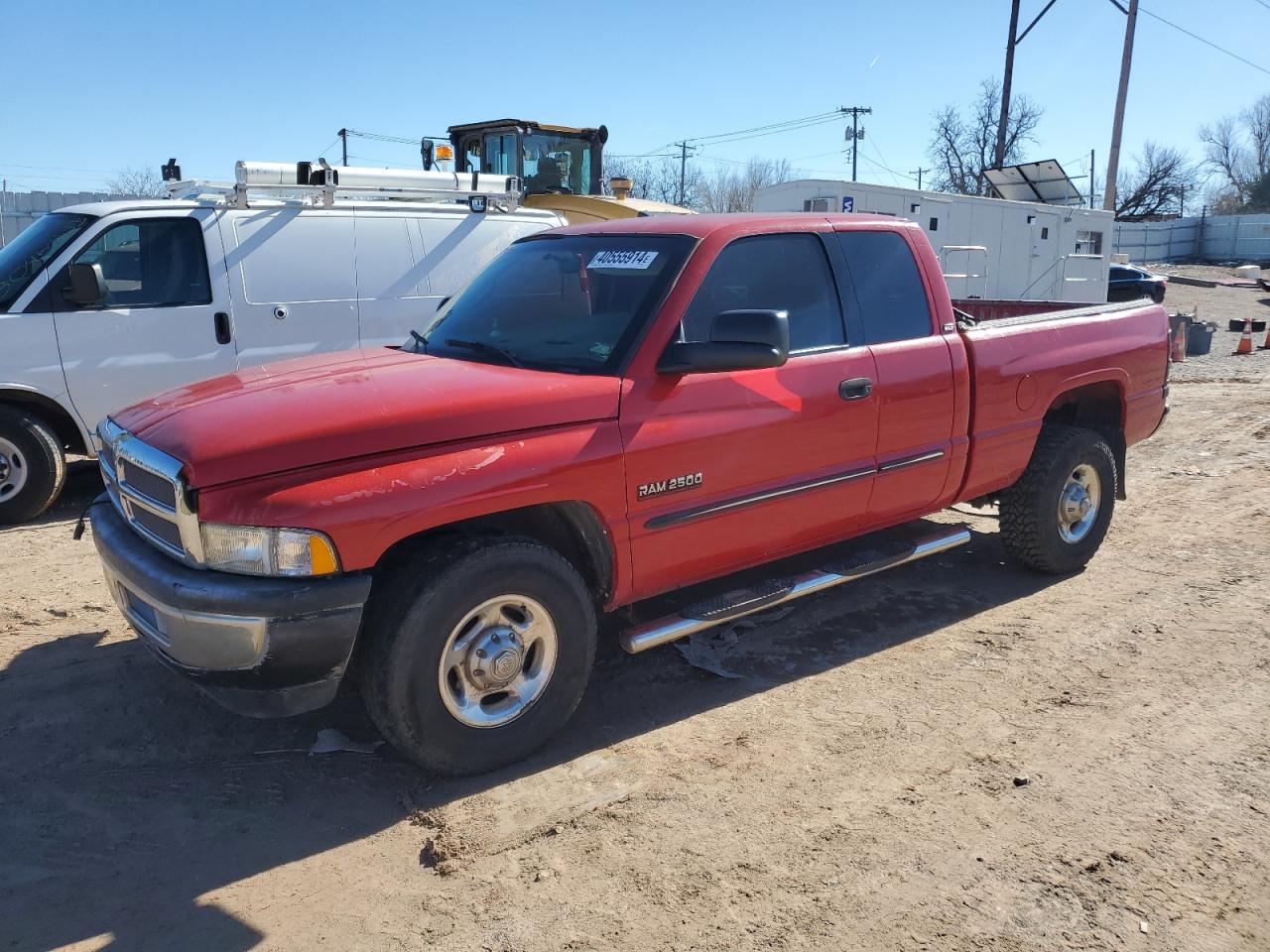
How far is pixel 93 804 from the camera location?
3.36 m

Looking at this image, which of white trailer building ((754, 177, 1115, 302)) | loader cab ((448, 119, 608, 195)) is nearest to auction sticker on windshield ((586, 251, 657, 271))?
loader cab ((448, 119, 608, 195))

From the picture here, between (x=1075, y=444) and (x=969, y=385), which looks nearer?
(x=969, y=385)

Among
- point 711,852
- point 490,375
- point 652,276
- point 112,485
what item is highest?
point 652,276

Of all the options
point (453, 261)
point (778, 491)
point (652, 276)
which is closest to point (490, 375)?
point (652, 276)

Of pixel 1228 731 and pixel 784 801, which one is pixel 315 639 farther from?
pixel 1228 731

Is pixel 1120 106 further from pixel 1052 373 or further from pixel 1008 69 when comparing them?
pixel 1052 373

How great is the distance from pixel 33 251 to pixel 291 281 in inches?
66.7

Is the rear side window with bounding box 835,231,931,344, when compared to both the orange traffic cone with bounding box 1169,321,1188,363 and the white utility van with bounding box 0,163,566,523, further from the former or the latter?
the orange traffic cone with bounding box 1169,321,1188,363

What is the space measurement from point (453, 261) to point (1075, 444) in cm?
510

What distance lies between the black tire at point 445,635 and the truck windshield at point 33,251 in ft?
16.3

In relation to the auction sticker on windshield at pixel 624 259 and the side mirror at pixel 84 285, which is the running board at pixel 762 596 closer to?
the auction sticker on windshield at pixel 624 259

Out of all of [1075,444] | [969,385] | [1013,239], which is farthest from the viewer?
[1013,239]

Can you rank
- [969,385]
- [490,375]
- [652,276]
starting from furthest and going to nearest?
[969,385] → [652,276] → [490,375]

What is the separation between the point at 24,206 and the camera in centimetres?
2267
